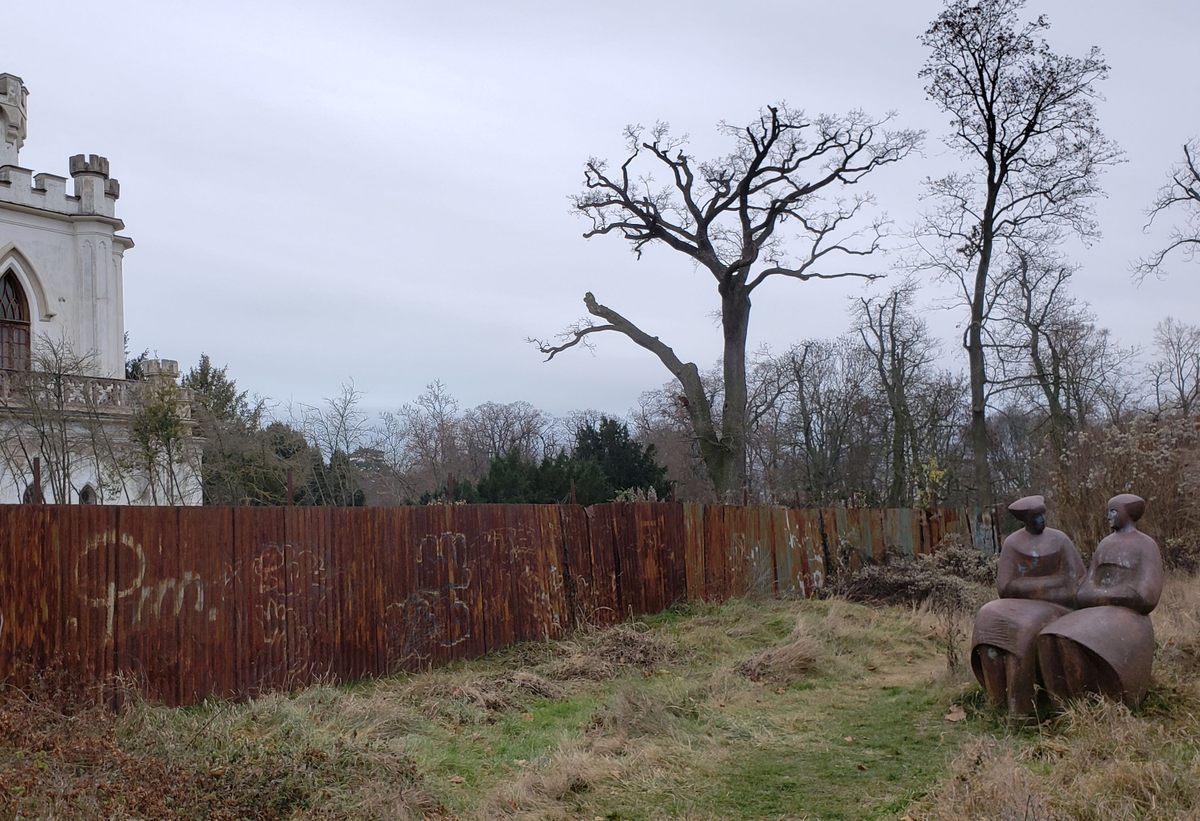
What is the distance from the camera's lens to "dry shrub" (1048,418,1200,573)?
48.8 ft

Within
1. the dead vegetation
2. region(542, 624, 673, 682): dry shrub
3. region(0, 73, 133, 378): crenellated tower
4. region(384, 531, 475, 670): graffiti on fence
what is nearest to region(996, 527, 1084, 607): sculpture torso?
the dead vegetation

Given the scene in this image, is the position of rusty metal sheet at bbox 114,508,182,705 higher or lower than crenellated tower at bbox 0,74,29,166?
lower

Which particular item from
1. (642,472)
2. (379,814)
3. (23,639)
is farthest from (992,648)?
(642,472)

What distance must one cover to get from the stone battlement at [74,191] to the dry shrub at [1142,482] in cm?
2091

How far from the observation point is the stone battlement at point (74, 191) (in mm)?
22531

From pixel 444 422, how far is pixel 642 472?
22.2m

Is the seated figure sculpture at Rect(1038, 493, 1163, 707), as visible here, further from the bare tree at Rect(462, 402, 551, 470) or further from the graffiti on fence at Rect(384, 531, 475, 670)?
the bare tree at Rect(462, 402, 551, 470)

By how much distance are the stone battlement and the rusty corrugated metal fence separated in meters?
16.7

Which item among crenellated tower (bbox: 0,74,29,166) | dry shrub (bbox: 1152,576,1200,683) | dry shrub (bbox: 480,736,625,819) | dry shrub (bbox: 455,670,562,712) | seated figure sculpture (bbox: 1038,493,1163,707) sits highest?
crenellated tower (bbox: 0,74,29,166)

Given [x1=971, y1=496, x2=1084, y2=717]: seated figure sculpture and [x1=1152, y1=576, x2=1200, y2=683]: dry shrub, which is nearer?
[x1=971, y1=496, x2=1084, y2=717]: seated figure sculpture

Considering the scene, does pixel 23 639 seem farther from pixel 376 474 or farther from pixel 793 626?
pixel 376 474

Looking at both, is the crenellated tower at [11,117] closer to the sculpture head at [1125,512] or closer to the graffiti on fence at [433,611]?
the graffiti on fence at [433,611]

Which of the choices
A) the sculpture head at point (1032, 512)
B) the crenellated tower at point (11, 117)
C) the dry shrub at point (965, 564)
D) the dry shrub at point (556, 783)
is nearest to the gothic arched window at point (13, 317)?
the crenellated tower at point (11, 117)

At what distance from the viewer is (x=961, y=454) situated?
39.8m
